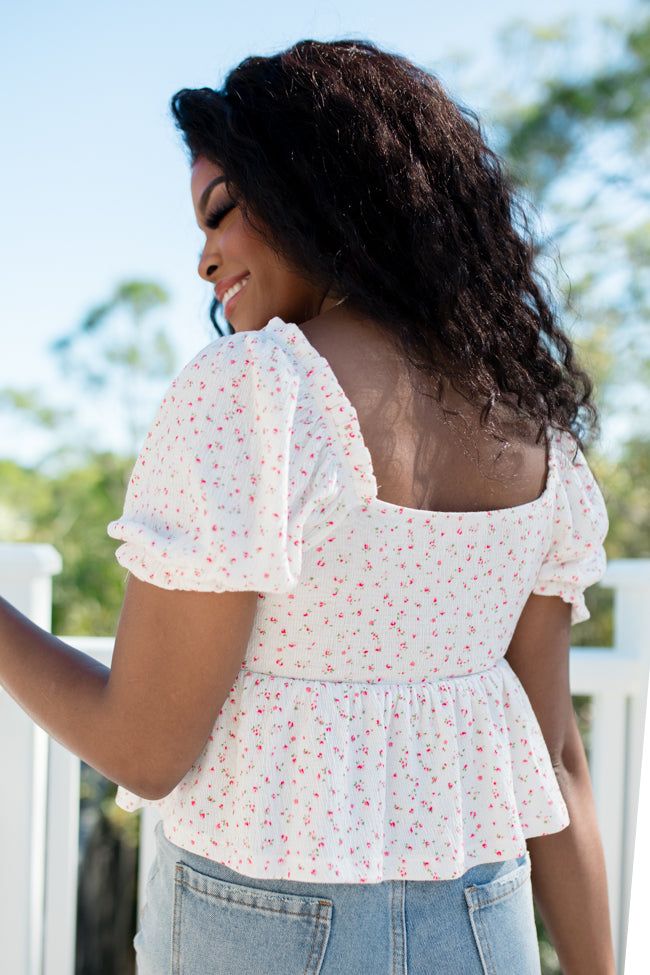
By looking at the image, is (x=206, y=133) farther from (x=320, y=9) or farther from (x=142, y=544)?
(x=142, y=544)

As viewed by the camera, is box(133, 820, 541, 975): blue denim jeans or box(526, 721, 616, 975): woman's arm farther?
box(526, 721, 616, 975): woman's arm

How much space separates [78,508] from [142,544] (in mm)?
10829

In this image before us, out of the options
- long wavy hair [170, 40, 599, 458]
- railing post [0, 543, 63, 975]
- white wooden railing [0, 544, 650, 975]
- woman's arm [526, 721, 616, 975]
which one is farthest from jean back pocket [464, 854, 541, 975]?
railing post [0, 543, 63, 975]

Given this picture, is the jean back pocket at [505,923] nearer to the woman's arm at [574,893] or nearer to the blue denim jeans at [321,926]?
the blue denim jeans at [321,926]

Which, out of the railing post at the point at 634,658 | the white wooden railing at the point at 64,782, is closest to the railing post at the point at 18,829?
the white wooden railing at the point at 64,782

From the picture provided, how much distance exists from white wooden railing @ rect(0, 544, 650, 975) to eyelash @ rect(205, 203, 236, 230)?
0.76 m

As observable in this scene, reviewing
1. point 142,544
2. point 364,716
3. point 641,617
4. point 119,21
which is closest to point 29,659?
point 142,544

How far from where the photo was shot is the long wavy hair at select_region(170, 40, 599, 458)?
1.00 metres

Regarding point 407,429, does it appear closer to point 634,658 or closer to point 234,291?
point 234,291

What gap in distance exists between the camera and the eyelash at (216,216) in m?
1.13

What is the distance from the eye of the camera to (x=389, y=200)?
101cm

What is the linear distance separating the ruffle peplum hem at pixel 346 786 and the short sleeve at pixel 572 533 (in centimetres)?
24

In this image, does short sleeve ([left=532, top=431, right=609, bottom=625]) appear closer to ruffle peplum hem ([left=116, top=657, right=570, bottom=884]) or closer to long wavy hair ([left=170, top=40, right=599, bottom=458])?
long wavy hair ([left=170, top=40, right=599, bottom=458])

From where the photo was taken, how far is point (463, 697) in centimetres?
104
